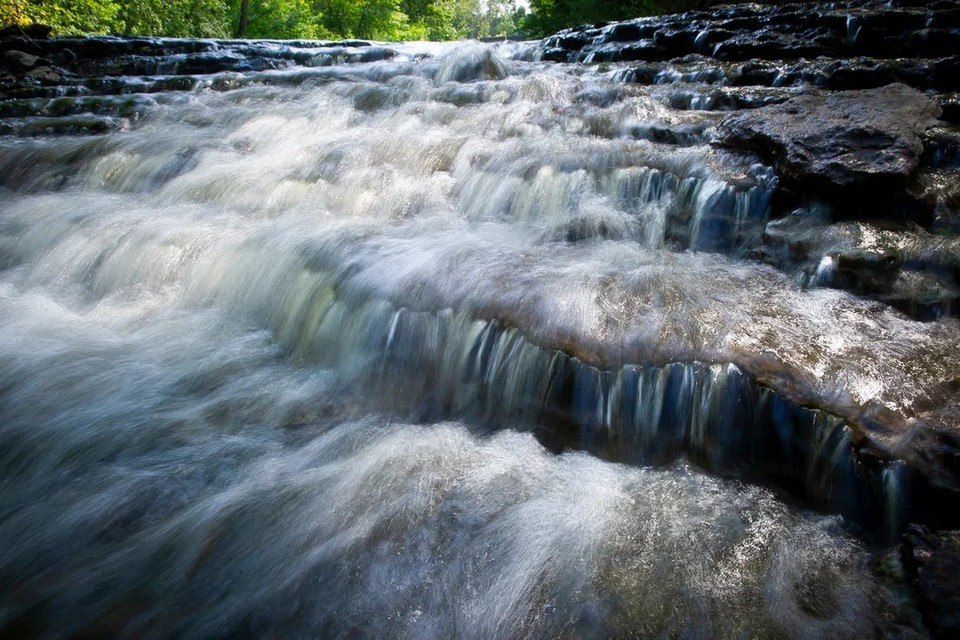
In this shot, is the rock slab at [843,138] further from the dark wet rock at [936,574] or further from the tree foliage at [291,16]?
the tree foliage at [291,16]

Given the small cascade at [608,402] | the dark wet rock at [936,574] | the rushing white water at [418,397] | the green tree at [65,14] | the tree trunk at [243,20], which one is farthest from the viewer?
the tree trunk at [243,20]

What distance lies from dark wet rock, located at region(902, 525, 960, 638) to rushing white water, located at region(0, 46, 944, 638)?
0.48ft

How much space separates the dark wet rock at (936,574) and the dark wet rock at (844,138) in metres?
2.84

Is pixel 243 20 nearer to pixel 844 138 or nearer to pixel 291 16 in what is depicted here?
pixel 291 16

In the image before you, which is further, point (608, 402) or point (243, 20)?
point (243, 20)

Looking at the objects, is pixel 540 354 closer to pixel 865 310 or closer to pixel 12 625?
pixel 865 310

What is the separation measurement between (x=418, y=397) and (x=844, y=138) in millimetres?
3789

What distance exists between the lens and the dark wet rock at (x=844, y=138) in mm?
4105

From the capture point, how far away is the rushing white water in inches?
85.4

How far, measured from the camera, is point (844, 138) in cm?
436

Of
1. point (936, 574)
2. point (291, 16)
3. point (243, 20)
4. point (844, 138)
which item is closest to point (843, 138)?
point (844, 138)

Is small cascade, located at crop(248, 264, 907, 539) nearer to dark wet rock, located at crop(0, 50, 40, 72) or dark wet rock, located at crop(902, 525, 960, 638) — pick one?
dark wet rock, located at crop(902, 525, 960, 638)

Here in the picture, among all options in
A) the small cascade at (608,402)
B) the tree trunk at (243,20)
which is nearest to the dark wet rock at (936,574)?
the small cascade at (608,402)

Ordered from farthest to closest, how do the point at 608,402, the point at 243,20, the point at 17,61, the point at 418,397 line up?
the point at 243,20, the point at 17,61, the point at 418,397, the point at 608,402
